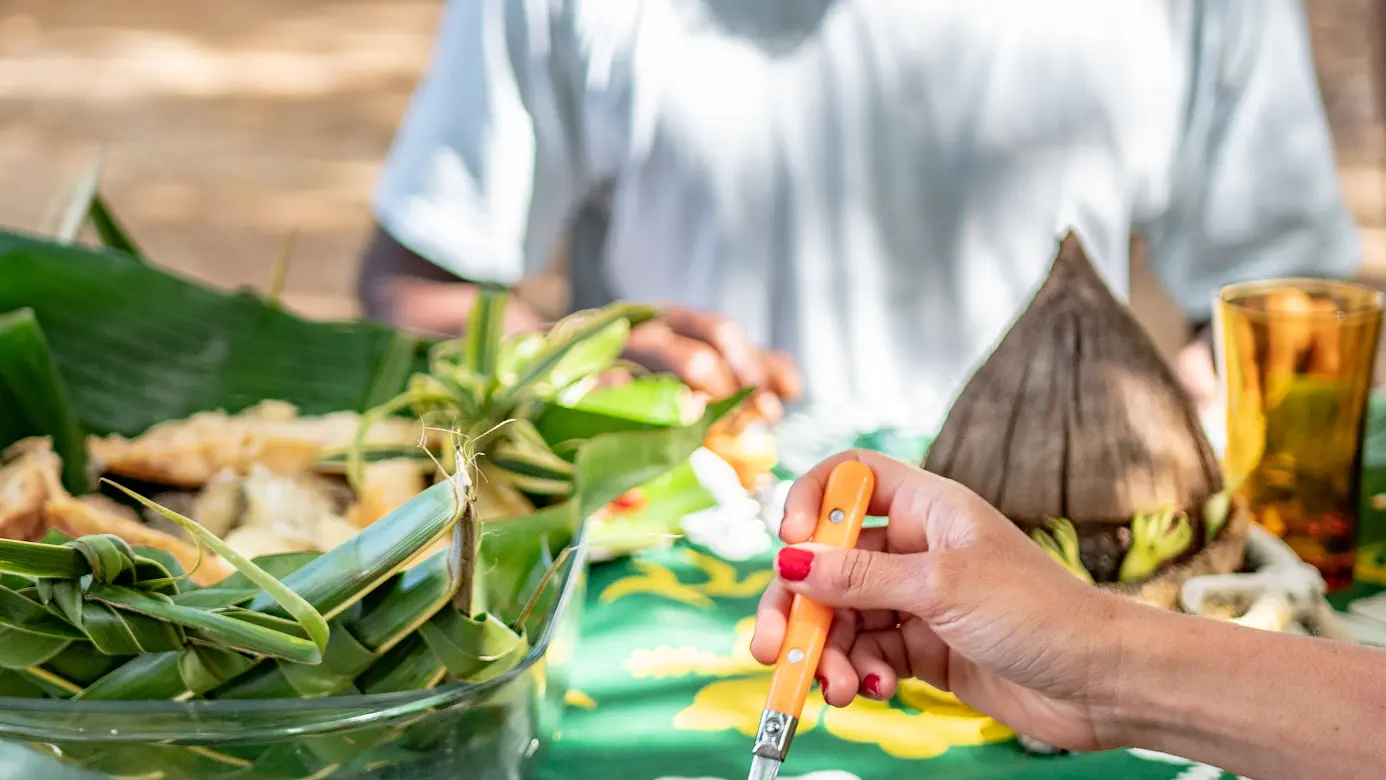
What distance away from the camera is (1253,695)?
1.82ft

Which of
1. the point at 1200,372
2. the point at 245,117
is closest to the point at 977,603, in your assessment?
the point at 1200,372

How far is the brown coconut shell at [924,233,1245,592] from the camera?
63 centimetres

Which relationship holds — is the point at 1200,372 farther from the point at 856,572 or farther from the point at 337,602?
the point at 337,602

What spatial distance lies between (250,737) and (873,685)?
29 cm

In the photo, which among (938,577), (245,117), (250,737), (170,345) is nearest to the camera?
(250,737)

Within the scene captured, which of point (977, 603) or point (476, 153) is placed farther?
point (476, 153)

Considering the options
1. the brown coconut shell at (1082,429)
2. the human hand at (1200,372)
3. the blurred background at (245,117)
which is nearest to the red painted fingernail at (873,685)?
the brown coconut shell at (1082,429)

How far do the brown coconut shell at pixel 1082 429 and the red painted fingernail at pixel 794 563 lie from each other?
123 millimetres

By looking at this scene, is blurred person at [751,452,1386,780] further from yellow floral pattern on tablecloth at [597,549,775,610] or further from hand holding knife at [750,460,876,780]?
yellow floral pattern on tablecloth at [597,549,775,610]

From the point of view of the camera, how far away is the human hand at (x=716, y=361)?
1064 millimetres

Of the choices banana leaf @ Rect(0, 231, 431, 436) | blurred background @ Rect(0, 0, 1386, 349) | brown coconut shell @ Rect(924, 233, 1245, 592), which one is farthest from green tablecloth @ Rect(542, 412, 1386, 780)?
blurred background @ Rect(0, 0, 1386, 349)

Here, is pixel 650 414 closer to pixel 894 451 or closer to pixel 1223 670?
pixel 894 451

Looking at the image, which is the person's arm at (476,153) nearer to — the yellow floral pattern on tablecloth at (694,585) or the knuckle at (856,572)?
the yellow floral pattern on tablecloth at (694,585)

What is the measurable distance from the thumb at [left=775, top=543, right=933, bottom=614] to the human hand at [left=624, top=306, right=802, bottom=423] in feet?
1.58
